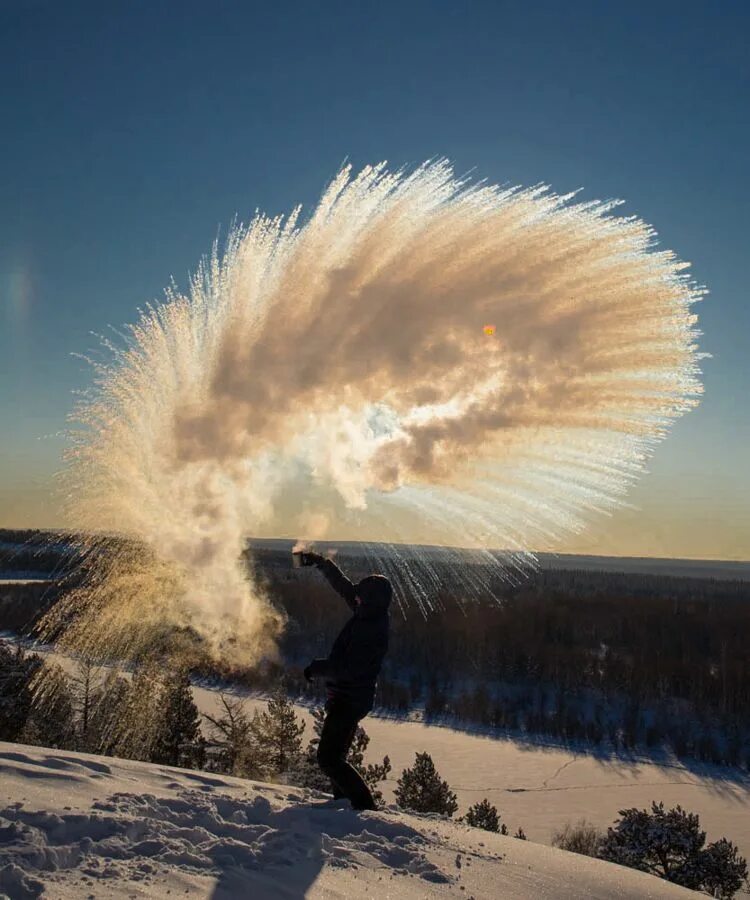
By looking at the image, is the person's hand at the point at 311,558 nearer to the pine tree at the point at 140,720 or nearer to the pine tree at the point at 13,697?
the pine tree at the point at 140,720

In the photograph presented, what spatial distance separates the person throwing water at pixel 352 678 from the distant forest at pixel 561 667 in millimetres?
51971

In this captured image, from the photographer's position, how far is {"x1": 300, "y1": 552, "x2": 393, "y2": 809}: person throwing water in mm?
7746

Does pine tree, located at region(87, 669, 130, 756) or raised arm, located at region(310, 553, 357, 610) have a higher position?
raised arm, located at region(310, 553, 357, 610)

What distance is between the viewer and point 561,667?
228ft

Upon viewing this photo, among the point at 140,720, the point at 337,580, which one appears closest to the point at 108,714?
the point at 140,720

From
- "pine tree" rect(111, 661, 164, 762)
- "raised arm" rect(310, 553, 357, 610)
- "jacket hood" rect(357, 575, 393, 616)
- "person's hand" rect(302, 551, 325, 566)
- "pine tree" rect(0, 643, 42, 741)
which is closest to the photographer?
"jacket hood" rect(357, 575, 393, 616)

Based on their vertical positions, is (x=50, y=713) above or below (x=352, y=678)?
below

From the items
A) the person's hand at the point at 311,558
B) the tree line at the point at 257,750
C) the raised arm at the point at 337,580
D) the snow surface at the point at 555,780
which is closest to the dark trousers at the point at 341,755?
the raised arm at the point at 337,580

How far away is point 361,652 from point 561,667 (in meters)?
67.4

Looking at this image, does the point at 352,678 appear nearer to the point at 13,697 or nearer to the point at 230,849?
the point at 230,849

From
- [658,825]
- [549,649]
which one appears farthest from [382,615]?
[549,649]

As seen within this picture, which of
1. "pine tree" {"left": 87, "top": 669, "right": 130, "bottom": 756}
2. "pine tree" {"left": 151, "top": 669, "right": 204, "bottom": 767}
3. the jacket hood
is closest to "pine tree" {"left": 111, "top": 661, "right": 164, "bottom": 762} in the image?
"pine tree" {"left": 87, "top": 669, "right": 130, "bottom": 756}

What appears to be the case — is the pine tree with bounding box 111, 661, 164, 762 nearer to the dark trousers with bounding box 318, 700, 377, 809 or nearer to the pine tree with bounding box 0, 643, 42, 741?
the pine tree with bounding box 0, 643, 42, 741

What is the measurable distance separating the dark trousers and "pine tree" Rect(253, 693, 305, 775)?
18.6 meters
